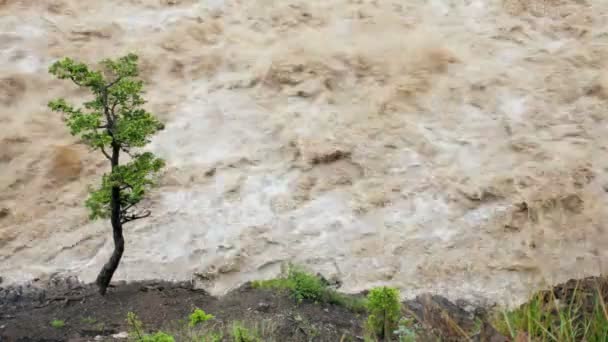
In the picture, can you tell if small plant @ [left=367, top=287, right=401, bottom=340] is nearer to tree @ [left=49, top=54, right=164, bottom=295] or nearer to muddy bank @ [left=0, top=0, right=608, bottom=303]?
muddy bank @ [left=0, top=0, right=608, bottom=303]

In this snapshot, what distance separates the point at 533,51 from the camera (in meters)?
7.59

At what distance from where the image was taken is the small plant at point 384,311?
13.4 ft

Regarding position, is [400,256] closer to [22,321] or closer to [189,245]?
[189,245]

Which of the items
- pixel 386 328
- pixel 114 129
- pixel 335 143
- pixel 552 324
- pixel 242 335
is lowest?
pixel 335 143

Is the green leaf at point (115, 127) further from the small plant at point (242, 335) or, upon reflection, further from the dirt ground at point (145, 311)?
the small plant at point (242, 335)

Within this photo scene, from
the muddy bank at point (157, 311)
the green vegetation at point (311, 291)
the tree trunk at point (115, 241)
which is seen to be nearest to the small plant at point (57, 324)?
the muddy bank at point (157, 311)

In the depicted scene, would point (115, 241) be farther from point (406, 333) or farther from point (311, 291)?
point (406, 333)

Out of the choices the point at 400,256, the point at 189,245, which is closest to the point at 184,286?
the point at 189,245

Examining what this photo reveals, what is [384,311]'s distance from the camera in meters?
4.14

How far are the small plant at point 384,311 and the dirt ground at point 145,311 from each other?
30 cm

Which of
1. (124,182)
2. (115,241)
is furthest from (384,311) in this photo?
(115,241)

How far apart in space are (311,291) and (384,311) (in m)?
0.90

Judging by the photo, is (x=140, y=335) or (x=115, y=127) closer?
(x=140, y=335)

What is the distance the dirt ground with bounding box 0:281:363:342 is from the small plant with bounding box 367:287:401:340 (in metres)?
0.30
